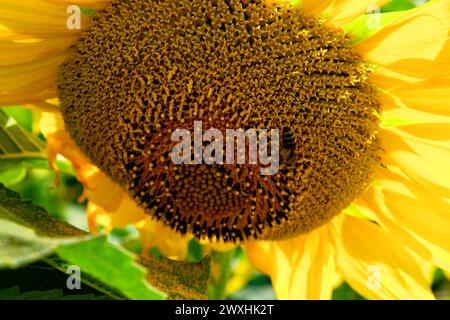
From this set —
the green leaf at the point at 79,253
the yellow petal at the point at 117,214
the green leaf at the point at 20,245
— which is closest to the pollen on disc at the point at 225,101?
the yellow petal at the point at 117,214

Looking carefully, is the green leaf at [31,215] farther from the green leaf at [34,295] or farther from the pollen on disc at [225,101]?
the pollen on disc at [225,101]

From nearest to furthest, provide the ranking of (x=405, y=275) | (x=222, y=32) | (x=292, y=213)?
(x=222, y=32) → (x=292, y=213) → (x=405, y=275)

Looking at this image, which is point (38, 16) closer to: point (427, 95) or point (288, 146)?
point (288, 146)

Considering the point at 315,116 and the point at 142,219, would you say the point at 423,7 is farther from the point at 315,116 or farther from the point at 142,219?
the point at 142,219

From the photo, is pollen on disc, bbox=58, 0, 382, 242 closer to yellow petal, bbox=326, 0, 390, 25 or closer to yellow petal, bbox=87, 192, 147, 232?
yellow petal, bbox=326, 0, 390, 25

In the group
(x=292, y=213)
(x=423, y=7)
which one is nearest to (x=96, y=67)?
(x=292, y=213)

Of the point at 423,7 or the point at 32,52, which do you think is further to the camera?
the point at 32,52

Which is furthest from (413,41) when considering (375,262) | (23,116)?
(23,116)

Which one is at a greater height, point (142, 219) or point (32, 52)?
point (32, 52)
